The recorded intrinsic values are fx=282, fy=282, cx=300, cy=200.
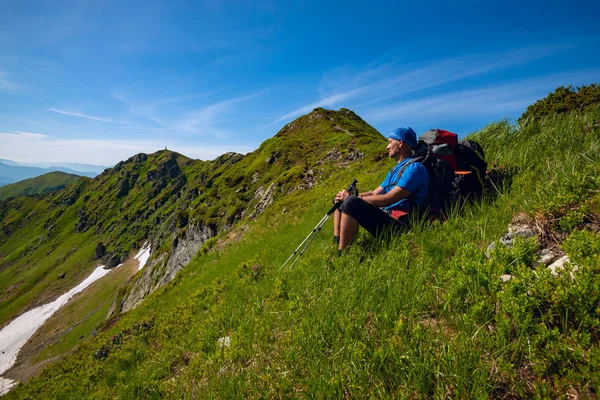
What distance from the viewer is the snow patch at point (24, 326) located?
8988 centimetres

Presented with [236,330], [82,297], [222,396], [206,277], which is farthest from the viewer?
[82,297]

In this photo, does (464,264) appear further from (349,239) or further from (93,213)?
(93,213)

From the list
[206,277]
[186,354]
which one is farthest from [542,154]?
[206,277]

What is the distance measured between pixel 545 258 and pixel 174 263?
5535 centimetres

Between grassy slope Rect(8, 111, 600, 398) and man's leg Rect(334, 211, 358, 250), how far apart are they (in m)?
0.23

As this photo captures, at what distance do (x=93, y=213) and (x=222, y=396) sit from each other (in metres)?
230

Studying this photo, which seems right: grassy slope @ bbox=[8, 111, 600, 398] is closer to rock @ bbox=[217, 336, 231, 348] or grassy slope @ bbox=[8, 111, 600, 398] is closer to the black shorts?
rock @ bbox=[217, 336, 231, 348]

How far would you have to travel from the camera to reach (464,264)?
325 centimetres

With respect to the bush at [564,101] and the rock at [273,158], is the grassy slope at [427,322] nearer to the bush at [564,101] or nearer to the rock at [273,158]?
the bush at [564,101]

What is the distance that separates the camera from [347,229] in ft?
18.2

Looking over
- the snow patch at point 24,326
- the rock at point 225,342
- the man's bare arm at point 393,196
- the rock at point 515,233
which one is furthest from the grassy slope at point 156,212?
the rock at point 225,342

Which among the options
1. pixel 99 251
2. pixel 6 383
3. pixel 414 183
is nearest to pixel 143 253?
pixel 99 251

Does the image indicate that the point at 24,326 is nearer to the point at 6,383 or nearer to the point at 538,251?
the point at 6,383

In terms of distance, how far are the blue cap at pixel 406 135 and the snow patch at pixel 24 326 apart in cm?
12239
